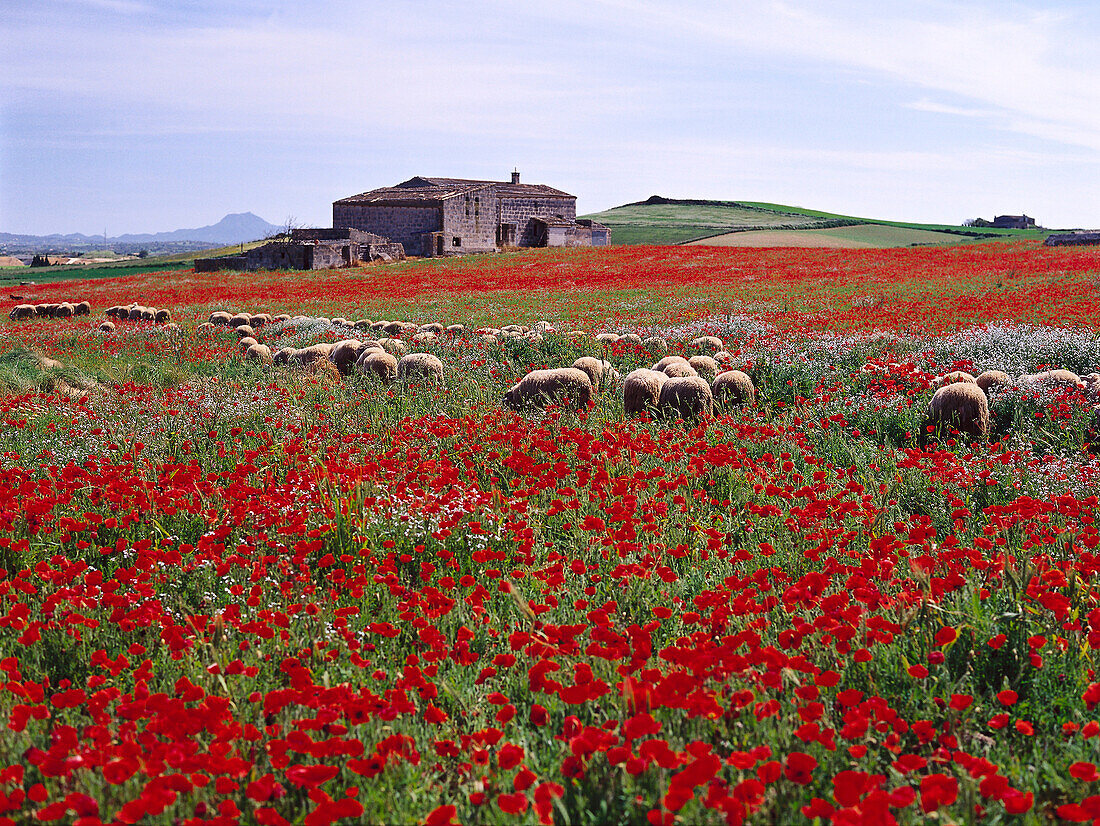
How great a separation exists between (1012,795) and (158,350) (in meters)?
18.3

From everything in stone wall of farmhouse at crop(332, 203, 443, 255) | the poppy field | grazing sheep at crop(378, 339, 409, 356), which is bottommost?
the poppy field

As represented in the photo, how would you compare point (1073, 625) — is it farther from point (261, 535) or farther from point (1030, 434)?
point (1030, 434)

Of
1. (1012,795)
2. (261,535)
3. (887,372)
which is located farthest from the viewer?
(887,372)

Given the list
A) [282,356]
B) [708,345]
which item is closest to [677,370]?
[708,345]

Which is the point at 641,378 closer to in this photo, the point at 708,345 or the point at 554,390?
the point at 554,390

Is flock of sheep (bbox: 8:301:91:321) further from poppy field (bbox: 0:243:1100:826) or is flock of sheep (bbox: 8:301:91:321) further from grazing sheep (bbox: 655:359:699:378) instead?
grazing sheep (bbox: 655:359:699:378)

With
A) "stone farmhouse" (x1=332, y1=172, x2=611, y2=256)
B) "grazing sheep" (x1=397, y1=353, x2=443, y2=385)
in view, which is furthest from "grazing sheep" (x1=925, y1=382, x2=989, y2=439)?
"stone farmhouse" (x1=332, y1=172, x2=611, y2=256)

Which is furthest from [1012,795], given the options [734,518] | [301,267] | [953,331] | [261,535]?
[301,267]

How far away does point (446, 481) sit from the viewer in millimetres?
6707

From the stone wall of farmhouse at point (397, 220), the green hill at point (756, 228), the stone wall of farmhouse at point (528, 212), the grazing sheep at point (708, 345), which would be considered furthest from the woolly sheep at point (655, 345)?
the green hill at point (756, 228)

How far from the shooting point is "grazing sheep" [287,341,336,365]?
14.8 metres

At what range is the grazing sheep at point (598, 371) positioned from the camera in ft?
38.9

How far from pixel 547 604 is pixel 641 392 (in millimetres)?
6453

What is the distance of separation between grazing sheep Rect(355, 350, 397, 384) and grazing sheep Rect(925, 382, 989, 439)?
8209mm
